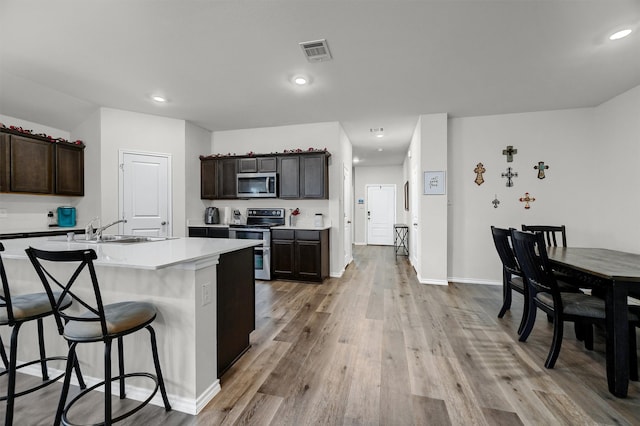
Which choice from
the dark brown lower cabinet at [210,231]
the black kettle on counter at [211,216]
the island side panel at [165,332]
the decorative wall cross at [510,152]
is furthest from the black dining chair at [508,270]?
the black kettle on counter at [211,216]

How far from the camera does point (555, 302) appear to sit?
201cm

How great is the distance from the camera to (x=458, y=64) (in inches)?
111

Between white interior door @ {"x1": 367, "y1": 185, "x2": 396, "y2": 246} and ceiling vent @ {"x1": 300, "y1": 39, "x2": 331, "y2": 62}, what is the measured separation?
6.69 meters

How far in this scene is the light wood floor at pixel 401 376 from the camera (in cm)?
155

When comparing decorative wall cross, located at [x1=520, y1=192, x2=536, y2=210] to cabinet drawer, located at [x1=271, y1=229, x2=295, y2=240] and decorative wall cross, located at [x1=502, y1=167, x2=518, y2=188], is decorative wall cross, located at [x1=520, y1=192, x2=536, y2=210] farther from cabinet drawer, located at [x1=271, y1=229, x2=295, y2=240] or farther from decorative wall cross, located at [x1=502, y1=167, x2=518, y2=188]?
cabinet drawer, located at [x1=271, y1=229, x2=295, y2=240]

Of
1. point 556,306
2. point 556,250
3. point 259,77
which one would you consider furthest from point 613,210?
point 259,77

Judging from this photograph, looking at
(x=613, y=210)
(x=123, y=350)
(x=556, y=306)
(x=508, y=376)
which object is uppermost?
(x=613, y=210)

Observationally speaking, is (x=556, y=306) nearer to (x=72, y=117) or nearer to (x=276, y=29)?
(x=276, y=29)

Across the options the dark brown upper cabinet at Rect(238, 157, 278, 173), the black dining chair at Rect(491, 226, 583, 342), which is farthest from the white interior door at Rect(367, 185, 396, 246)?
the black dining chair at Rect(491, 226, 583, 342)

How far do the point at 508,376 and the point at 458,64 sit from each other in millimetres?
2901

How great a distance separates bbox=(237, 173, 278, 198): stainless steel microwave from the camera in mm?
4711

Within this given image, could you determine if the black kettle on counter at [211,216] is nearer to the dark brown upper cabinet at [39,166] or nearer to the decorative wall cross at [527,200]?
the dark brown upper cabinet at [39,166]

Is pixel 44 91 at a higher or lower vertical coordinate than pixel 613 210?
higher

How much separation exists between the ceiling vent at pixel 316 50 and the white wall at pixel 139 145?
3.04m
